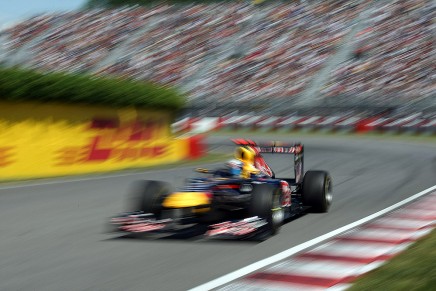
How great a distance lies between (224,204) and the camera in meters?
7.87

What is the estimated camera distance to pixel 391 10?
1551 inches

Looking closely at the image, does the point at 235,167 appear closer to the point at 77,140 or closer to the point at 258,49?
the point at 77,140

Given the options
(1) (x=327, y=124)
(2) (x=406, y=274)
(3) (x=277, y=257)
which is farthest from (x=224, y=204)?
(1) (x=327, y=124)

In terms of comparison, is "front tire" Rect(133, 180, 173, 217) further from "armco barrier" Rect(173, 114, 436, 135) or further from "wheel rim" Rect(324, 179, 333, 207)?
"armco barrier" Rect(173, 114, 436, 135)

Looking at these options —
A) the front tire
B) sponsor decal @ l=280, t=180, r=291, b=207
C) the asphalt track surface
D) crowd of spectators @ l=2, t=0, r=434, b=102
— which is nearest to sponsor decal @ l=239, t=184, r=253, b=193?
sponsor decal @ l=280, t=180, r=291, b=207

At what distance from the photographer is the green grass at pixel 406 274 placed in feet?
17.1

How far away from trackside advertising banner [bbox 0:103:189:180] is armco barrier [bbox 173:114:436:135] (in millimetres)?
7705

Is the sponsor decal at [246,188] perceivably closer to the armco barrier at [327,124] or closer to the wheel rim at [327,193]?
the wheel rim at [327,193]

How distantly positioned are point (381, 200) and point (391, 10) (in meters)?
30.6

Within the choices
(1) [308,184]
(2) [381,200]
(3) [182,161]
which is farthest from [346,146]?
(1) [308,184]

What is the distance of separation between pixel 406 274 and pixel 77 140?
1124 cm

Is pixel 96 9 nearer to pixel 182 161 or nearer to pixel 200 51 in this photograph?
pixel 200 51

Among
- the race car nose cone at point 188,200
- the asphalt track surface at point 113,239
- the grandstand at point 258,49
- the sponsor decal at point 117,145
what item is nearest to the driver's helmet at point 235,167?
the race car nose cone at point 188,200

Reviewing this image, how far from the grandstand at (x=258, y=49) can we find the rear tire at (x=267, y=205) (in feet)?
71.1
